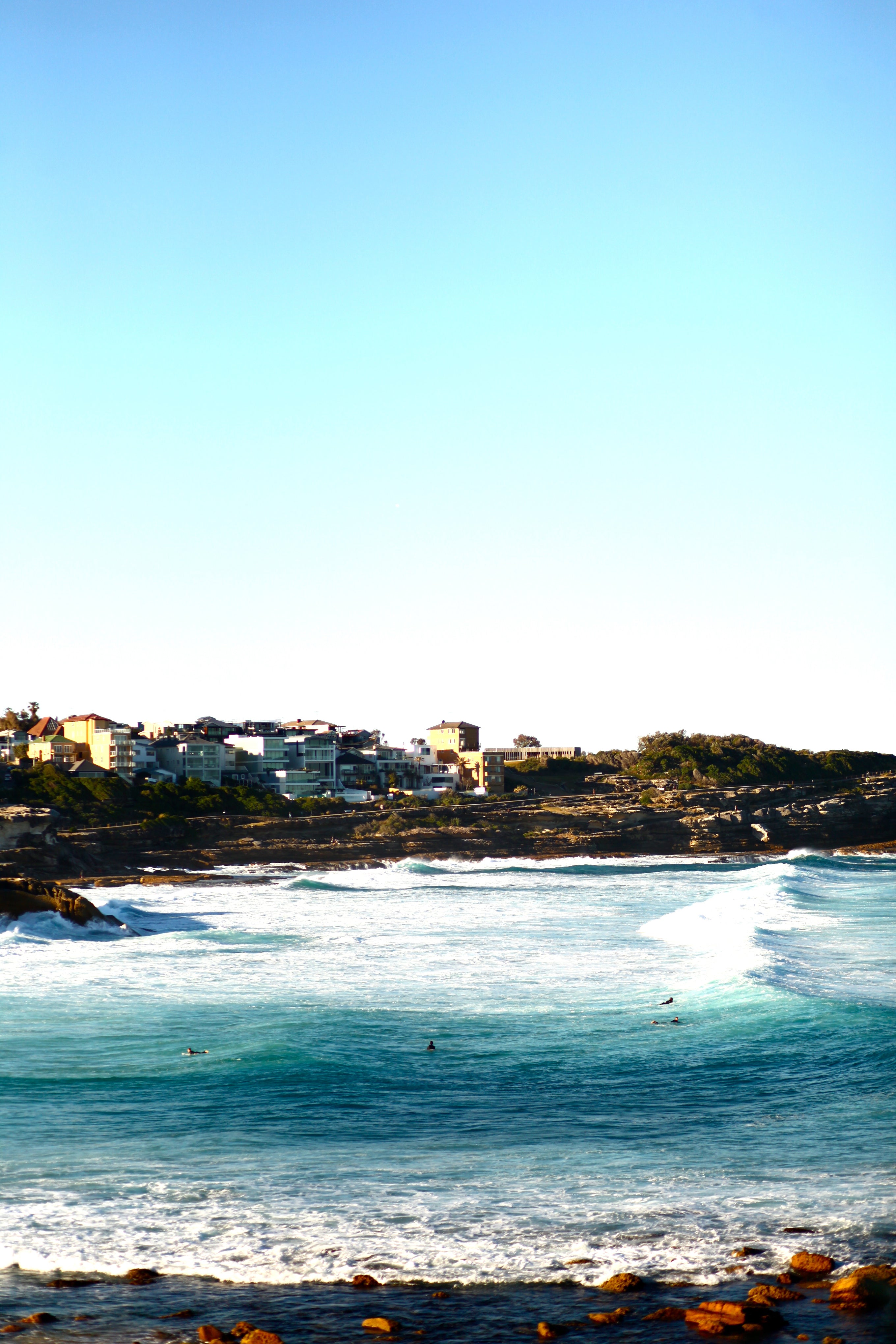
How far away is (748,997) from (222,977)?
11990 millimetres

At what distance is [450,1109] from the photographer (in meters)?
14.3

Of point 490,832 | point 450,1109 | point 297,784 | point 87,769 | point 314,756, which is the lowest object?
point 490,832

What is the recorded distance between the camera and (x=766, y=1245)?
9.80 meters

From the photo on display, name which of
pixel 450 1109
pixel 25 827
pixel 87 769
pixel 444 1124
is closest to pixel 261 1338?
pixel 444 1124

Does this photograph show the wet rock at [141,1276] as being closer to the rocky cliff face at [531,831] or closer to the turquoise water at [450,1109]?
the turquoise water at [450,1109]

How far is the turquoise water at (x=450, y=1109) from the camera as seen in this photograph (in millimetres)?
10070

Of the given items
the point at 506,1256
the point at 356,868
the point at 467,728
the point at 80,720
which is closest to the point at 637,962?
the point at 506,1256

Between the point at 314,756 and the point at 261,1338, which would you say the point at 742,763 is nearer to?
the point at 314,756

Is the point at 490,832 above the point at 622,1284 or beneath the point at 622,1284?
beneath

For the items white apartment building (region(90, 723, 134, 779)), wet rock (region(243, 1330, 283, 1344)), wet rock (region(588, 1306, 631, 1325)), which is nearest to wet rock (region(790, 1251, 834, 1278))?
wet rock (region(588, 1306, 631, 1325))

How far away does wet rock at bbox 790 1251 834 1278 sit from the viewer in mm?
9258

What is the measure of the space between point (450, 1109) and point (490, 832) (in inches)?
2917

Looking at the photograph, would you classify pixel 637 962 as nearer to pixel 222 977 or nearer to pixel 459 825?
pixel 222 977

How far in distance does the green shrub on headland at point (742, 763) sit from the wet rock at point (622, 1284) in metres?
101
